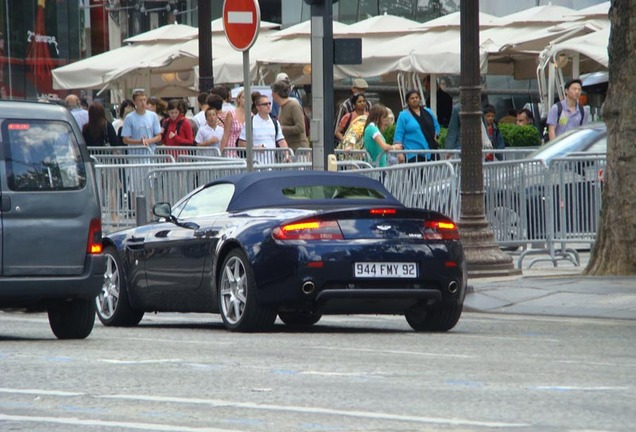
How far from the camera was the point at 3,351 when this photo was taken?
11.9 meters

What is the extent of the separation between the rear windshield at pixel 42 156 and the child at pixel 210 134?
1326 centimetres

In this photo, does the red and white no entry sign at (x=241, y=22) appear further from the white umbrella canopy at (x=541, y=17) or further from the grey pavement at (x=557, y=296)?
the white umbrella canopy at (x=541, y=17)

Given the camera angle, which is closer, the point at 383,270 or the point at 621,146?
the point at 383,270

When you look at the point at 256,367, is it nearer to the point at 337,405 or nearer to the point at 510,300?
Result: the point at 337,405

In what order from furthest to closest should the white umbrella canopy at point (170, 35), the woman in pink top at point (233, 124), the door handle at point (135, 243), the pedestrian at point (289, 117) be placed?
1. the white umbrella canopy at point (170, 35)
2. the woman in pink top at point (233, 124)
3. the pedestrian at point (289, 117)
4. the door handle at point (135, 243)

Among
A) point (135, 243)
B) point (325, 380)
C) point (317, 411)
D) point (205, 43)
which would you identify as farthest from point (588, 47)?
point (317, 411)

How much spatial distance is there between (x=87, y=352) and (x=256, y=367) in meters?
1.74

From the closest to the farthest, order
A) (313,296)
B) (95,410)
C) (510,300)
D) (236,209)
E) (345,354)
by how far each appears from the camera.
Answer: (95,410) < (345,354) < (313,296) < (236,209) < (510,300)

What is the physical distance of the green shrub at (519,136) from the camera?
30.6 meters

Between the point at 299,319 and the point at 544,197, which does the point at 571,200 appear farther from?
the point at 299,319

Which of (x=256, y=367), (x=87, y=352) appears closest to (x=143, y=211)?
(x=87, y=352)

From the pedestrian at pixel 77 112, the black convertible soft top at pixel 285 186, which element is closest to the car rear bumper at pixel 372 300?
the black convertible soft top at pixel 285 186

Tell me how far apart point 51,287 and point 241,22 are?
6012 mm

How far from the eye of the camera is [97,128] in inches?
1071
